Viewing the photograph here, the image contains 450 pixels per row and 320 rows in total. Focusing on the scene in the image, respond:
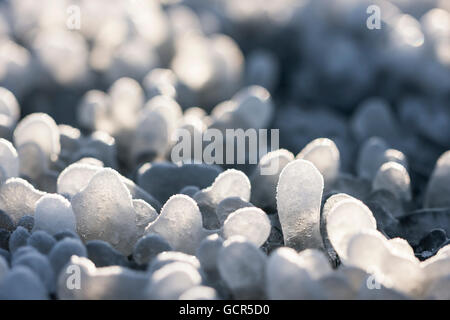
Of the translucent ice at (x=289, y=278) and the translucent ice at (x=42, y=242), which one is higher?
the translucent ice at (x=42, y=242)

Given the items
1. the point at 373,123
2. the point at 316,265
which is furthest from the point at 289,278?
the point at 373,123

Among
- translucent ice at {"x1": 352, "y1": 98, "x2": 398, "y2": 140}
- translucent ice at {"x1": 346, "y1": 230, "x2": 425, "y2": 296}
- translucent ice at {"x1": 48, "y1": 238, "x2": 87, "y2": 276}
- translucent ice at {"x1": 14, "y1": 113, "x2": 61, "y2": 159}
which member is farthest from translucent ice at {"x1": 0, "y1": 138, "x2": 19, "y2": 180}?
translucent ice at {"x1": 352, "y1": 98, "x2": 398, "y2": 140}

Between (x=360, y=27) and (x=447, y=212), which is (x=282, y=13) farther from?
(x=447, y=212)

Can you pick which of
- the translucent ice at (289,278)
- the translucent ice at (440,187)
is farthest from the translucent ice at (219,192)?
the translucent ice at (440,187)

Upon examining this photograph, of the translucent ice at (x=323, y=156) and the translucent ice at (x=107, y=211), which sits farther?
the translucent ice at (x=323, y=156)

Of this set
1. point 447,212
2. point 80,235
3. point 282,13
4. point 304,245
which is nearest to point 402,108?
point 282,13

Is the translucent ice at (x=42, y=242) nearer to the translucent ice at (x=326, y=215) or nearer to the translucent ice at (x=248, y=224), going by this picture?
the translucent ice at (x=248, y=224)

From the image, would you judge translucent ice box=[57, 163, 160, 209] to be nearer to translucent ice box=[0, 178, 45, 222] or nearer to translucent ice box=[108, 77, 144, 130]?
translucent ice box=[0, 178, 45, 222]

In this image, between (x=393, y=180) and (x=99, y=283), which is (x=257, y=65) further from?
(x=99, y=283)
